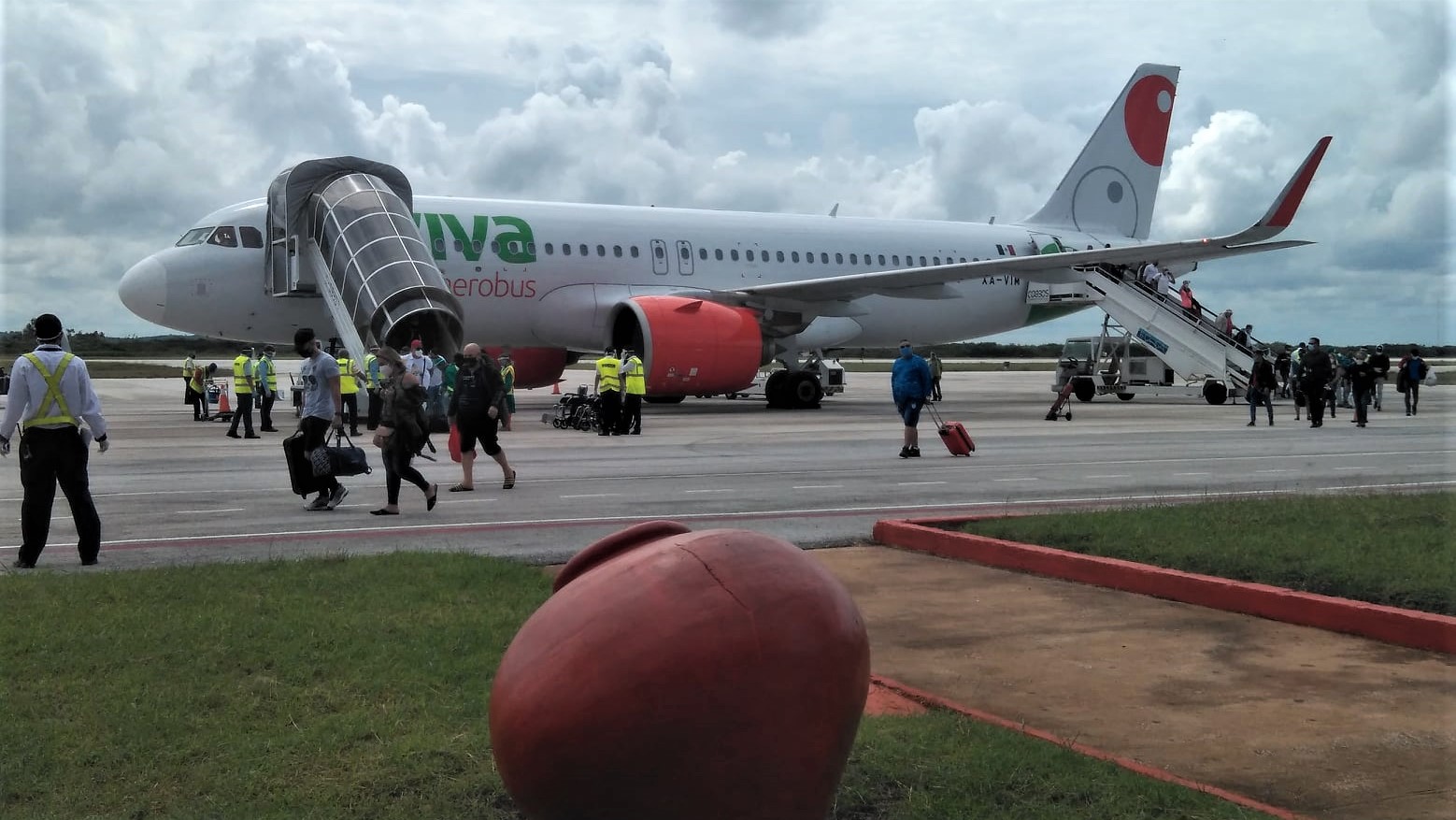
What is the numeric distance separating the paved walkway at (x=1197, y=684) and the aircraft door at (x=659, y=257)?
761 inches

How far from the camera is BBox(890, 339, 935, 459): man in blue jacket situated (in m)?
16.9

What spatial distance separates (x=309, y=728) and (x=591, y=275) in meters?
21.3

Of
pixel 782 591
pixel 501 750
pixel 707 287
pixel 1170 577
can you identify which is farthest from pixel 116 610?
pixel 707 287

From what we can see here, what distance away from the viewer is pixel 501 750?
3.20 meters

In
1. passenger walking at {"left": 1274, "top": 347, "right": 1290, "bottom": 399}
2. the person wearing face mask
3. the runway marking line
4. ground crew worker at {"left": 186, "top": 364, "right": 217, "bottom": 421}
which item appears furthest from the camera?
passenger walking at {"left": 1274, "top": 347, "right": 1290, "bottom": 399}

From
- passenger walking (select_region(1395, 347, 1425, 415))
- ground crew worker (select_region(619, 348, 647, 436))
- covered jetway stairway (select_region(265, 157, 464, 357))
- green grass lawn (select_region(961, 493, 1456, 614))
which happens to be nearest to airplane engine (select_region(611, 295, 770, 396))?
ground crew worker (select_region(619, 348, 647, 436))

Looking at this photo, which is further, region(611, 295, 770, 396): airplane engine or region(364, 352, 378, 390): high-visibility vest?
region(611, 295, 770, 396): airplane engine

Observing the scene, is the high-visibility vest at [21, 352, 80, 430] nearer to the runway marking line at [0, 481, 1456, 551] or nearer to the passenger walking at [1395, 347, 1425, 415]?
the runway marking line at [0, 481, 1456, 551]

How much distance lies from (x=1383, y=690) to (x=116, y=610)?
5541mm

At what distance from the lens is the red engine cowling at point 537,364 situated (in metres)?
28.6

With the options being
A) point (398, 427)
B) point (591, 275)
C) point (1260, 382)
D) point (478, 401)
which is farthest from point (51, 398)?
point (1260, 382)

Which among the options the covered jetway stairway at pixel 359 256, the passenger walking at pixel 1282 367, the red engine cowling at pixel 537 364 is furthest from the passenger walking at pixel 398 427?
the passenger walking at pixel 1282 367

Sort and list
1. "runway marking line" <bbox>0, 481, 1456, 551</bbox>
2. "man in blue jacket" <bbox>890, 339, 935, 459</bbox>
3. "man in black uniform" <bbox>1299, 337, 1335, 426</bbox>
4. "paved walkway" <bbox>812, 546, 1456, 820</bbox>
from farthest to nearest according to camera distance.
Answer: "man in black uniform" <bbox>1299, 337, 1335, 426</bbox> → "man in blue jacket" <bbox>890, 339, 935, 459</bbox> → "runway marking line" <bbox>0, 481, 1456, 551</bbox> → "paved walkway" <bbox>812, 546, 1456, 820</bbox>

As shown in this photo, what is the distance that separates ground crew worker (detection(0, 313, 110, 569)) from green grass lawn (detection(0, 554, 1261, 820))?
1.65 meters
